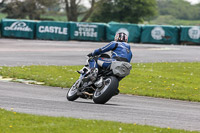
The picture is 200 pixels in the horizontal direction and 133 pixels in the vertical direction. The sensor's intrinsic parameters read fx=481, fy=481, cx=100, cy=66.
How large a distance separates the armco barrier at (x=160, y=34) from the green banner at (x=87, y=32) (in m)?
3.60

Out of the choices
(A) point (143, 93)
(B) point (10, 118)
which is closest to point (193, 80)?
(A) point (143, 93)

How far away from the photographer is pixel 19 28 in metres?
41.4

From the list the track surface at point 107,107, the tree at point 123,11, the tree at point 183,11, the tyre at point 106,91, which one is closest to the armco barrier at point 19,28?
the track surface at point 107,107

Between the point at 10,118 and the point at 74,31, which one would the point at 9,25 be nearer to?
the point at 74,31

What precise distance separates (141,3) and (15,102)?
64.5m

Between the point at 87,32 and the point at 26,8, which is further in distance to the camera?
the point at 26,8

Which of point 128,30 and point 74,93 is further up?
point 74,93

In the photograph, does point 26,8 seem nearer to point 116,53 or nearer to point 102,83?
point 116,53

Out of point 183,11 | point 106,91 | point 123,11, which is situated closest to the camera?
point 106,91

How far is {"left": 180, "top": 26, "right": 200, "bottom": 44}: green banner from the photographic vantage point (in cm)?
3850

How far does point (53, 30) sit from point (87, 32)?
294cm

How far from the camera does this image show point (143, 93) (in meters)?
14.2

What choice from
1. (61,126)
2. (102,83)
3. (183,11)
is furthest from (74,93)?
(183,11)

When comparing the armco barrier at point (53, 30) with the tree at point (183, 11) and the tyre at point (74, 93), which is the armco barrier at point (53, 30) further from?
the tree at point (183, 11)
